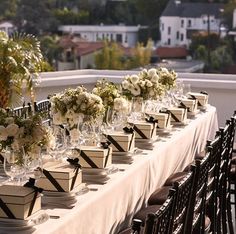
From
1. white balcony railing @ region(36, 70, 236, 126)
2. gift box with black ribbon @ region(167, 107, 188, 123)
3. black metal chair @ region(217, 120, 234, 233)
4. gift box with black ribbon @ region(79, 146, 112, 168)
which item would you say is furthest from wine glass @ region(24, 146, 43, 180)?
white balcony railing @ region(36, 70, 236, 126)

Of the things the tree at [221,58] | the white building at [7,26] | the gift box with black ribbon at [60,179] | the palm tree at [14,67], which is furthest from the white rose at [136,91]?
the white building at [7,26]

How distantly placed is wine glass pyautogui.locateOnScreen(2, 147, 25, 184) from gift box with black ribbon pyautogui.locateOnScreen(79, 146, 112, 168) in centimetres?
47

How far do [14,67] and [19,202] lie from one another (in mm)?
3416

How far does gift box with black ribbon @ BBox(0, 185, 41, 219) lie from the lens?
2.52 meters

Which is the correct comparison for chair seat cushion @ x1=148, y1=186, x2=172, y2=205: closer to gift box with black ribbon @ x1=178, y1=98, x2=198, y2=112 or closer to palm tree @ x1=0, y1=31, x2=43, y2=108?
gift box with black ribbon @ x1=178, y1=98, x2=198, y2=112

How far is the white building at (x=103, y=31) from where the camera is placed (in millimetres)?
55281

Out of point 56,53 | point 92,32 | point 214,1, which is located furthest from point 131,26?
point 56,53

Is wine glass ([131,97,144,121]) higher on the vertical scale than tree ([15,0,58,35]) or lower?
lower

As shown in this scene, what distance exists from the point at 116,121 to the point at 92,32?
53.2 m

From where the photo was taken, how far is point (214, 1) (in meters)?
53.5

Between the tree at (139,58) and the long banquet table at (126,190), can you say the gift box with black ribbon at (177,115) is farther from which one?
the tree at (139,58)

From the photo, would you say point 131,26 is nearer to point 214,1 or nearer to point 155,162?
point 214,1

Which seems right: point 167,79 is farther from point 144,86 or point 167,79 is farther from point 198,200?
point 198,200

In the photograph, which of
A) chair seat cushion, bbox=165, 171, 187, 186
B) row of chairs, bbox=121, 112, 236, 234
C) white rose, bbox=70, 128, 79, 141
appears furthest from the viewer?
chair seat cushion, bbox=165, 171, 187, 186
